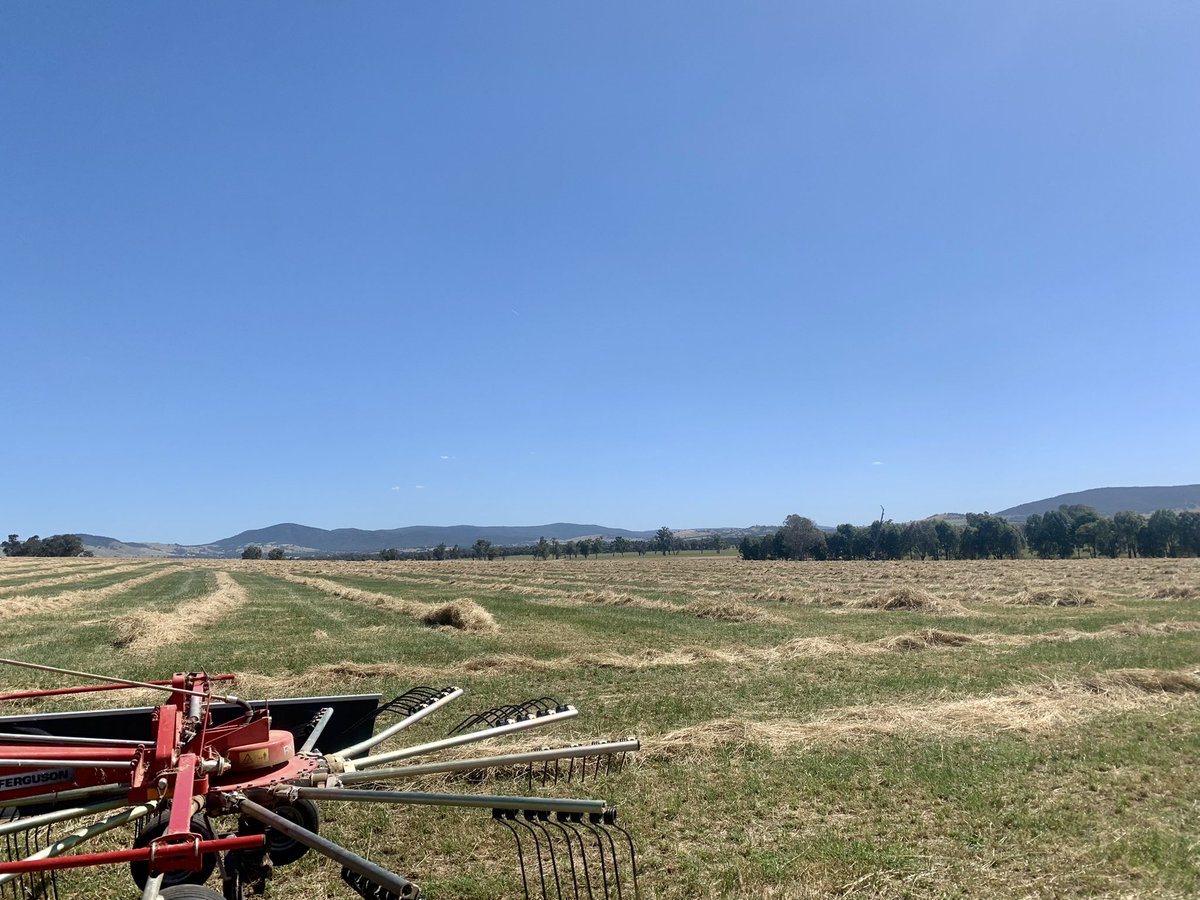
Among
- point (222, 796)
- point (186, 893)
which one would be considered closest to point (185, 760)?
point (222, 796)

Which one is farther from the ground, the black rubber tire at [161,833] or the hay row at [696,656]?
the black rubber tire at [161,833]

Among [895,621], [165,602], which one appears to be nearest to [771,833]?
[895,621]

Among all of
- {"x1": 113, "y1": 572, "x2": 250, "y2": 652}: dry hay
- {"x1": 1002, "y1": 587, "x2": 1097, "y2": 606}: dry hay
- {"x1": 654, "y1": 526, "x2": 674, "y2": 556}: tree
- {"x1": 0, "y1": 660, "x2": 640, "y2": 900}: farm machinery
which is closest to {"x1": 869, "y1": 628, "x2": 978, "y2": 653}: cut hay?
{"x1": 1002, "y1": 587, "x2": 1097, "y2": 606}: dry hay

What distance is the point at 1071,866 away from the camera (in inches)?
195

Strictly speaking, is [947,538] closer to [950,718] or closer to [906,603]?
[906,603]

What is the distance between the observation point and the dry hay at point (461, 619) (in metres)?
20.1

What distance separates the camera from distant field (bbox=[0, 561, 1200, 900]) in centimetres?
499

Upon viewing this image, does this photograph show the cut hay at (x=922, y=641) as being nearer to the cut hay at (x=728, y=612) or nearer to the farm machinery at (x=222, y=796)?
the cut hay at (x=728, y=612)

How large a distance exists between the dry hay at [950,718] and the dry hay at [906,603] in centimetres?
1354

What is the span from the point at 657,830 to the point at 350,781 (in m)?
2.62

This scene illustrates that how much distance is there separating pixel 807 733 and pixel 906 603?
18783 millimetres

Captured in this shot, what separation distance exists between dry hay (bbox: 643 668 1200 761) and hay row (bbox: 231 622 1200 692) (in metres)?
4.47

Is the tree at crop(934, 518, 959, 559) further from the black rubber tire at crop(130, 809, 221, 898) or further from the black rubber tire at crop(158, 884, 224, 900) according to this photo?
the black rubber tire at crop(158, 884, 224, 900)

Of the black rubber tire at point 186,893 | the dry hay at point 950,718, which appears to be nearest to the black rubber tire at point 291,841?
the black rubber tire at point 186,893
